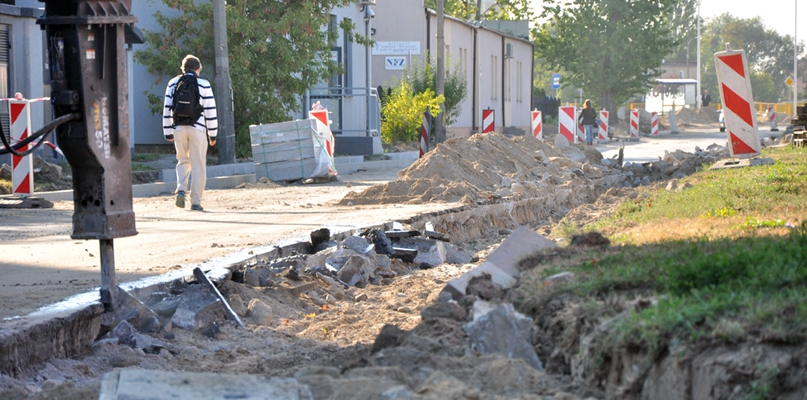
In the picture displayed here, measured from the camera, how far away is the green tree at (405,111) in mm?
27303

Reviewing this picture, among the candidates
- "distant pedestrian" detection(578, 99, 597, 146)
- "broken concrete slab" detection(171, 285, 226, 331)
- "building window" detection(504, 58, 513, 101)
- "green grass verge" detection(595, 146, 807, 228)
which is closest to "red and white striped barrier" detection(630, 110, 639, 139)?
"building window" detection(504, 58, 513, 101)

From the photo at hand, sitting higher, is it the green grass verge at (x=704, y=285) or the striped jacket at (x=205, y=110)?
the striped jacket at (x=205, y=110)

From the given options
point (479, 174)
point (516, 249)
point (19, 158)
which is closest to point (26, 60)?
point (19, 158)

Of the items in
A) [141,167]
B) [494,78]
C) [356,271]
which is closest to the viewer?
[356,271]

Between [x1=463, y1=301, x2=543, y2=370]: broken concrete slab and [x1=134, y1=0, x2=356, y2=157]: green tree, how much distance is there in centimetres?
1790

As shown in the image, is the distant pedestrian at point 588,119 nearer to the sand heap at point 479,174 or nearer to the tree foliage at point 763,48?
the sand heap at point 479,174

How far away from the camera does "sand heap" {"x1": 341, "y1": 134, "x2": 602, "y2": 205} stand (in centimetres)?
1301

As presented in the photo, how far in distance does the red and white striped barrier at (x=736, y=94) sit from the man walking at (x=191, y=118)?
24.2 ft

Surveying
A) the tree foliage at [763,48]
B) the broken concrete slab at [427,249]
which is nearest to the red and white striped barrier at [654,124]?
the broken concrete slab at [427,249]

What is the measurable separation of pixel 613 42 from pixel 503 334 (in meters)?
53.2

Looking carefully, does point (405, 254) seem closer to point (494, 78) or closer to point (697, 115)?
point (494, 78)

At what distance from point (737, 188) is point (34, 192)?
9.89 m

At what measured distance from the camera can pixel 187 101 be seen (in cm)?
1172

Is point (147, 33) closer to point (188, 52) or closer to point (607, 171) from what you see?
point (188, 52)
